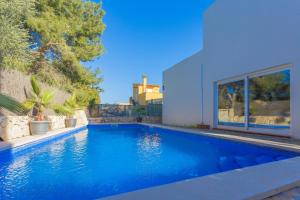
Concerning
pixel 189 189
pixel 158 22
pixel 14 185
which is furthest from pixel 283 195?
pixel 158 22

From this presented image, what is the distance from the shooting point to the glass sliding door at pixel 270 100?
7.63m

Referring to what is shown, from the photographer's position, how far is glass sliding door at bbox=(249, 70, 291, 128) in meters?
7.63

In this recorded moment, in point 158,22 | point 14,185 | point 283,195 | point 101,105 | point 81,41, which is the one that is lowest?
point 14,185

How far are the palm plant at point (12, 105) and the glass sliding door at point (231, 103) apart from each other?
9748 mm

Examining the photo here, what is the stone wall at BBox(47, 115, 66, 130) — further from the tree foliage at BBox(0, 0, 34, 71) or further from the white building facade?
the white building facade

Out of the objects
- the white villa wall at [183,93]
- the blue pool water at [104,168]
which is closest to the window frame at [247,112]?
the white villa wall at [183,93]

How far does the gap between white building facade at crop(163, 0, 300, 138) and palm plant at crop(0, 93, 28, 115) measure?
31.2 ft

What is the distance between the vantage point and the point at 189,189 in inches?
107

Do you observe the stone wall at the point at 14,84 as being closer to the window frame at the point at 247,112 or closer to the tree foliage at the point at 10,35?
the tree foliage at the point at 10,35

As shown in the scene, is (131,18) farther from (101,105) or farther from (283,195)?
(283,195)

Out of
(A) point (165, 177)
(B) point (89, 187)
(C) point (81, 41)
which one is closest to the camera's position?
(B) point (89, 187)

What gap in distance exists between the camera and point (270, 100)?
27.5 feet

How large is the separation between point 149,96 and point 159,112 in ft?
28.3

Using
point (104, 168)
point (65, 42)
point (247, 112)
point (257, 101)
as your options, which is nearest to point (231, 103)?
point (247, 112)
